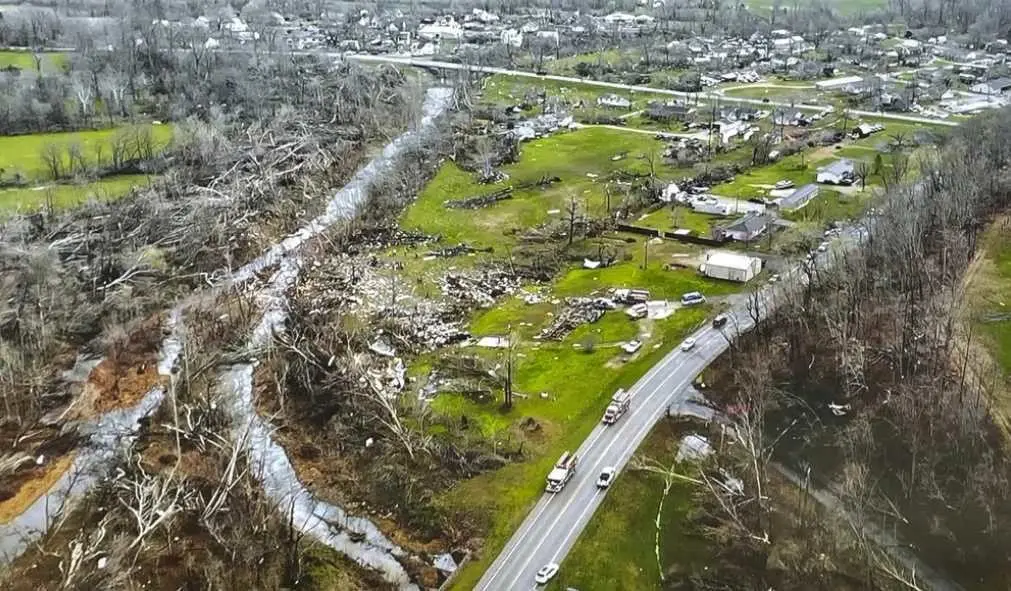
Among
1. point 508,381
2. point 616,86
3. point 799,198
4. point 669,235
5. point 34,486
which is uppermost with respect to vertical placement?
point 616,86

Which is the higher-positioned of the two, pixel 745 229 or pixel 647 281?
pixel 745 229

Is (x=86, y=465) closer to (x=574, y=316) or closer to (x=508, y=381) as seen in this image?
(x=508, y=381)

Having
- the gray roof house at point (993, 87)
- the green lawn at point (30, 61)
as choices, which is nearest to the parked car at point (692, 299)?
the gray roof house at point (993, 87)

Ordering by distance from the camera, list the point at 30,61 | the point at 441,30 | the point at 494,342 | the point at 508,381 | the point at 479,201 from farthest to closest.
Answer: the point at 441,30, the point at 30,61, the point at 479,201, the point at 494,342, the point at 508,381

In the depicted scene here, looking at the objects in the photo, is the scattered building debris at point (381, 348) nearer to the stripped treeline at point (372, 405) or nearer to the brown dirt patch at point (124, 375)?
the stripped treeline at point (372, 405)

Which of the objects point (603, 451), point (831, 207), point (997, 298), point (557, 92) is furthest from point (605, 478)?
point (557, 92)
